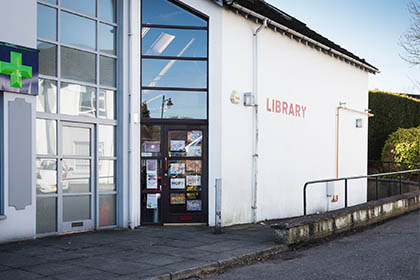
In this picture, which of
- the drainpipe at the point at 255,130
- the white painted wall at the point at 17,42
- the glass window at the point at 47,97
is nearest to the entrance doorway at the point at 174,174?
the drainpipe at the point at 255,130

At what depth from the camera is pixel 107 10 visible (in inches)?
406

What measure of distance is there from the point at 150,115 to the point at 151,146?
70 cm

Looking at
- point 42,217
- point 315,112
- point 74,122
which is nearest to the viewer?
point 42,217

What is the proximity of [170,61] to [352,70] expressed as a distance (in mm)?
8792

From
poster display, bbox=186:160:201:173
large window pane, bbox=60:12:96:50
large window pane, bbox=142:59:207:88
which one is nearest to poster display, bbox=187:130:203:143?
poster display, bbox=186:160:201:173

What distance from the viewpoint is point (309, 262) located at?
7312 millimetres

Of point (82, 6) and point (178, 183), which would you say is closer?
point (82, 6)

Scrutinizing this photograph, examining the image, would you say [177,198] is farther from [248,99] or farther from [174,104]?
[248,99]

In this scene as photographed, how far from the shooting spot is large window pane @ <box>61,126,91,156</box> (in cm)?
947

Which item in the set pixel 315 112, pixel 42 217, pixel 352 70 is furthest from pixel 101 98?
pixel 352 70

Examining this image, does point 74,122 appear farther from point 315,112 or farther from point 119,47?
point 315,112

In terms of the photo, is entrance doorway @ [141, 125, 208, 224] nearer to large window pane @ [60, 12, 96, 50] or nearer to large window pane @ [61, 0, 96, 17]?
large window pane @ [60, 12, 96, 50]

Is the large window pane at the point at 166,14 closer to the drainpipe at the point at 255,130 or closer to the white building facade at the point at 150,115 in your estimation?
the white building facade at the point at 150,115

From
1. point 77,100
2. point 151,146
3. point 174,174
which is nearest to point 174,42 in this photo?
point 151,146
